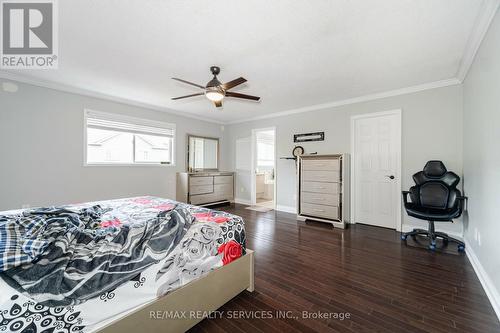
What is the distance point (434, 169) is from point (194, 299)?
3.76m

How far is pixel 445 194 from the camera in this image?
10.1 ft

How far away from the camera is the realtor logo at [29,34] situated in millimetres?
1896

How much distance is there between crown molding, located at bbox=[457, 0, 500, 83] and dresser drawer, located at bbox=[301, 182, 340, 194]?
7.81ft

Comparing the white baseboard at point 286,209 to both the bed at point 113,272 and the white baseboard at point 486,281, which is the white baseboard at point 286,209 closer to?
the white baseboard at point 486,281

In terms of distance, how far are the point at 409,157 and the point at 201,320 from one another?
396 cm

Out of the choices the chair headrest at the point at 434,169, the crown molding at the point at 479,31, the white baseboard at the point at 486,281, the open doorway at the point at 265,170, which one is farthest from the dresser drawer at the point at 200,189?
the crown molding at the point at 479,31

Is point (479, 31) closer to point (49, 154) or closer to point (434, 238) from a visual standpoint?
point (434, 238)

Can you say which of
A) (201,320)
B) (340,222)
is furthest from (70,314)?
(340,222)

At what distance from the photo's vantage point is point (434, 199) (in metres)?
3.17

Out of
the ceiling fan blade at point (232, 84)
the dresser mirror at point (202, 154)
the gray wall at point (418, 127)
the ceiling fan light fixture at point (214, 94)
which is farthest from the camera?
the dresser mirror at point (202, 154)

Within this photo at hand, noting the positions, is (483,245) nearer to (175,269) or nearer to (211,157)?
(175,269)

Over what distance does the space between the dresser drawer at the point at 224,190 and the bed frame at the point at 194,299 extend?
3774 mm

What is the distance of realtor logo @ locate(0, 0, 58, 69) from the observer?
6.22 ft

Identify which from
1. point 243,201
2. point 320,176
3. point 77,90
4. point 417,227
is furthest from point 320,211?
point 77,90
